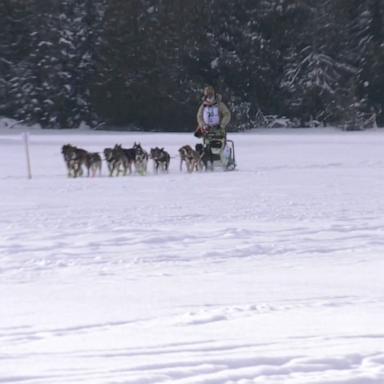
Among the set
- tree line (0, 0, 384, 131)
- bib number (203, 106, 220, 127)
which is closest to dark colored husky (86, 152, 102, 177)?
bib number (203, 106, 220, 127)

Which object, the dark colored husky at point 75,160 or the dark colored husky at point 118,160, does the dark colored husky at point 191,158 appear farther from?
the dark colored husky at point 75,160

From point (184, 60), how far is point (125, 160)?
2756 centimetres

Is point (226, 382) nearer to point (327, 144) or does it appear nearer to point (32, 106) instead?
point (327, 144)

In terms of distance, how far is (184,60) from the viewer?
157ft

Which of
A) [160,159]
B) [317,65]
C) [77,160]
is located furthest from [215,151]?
[317,65]

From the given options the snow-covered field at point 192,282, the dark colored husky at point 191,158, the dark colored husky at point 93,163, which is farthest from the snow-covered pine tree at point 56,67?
the snow-covered field at point 192,282

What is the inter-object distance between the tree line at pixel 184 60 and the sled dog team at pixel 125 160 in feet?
80.6

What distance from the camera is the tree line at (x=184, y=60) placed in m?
46.7

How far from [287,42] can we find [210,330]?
4456 centimetres

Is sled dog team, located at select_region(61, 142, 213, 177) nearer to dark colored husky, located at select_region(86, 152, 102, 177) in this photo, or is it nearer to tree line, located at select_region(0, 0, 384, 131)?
dark colored husky, located at select_region(86, 152, 102, 177)

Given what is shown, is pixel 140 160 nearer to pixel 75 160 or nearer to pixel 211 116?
pixel 75 160

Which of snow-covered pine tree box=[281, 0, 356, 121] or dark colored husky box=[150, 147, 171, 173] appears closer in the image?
dark colored husky box=[150, 147, 171, 173]

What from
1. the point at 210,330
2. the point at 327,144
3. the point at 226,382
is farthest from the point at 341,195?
the point at 327,144

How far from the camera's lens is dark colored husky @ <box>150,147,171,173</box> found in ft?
70.0
